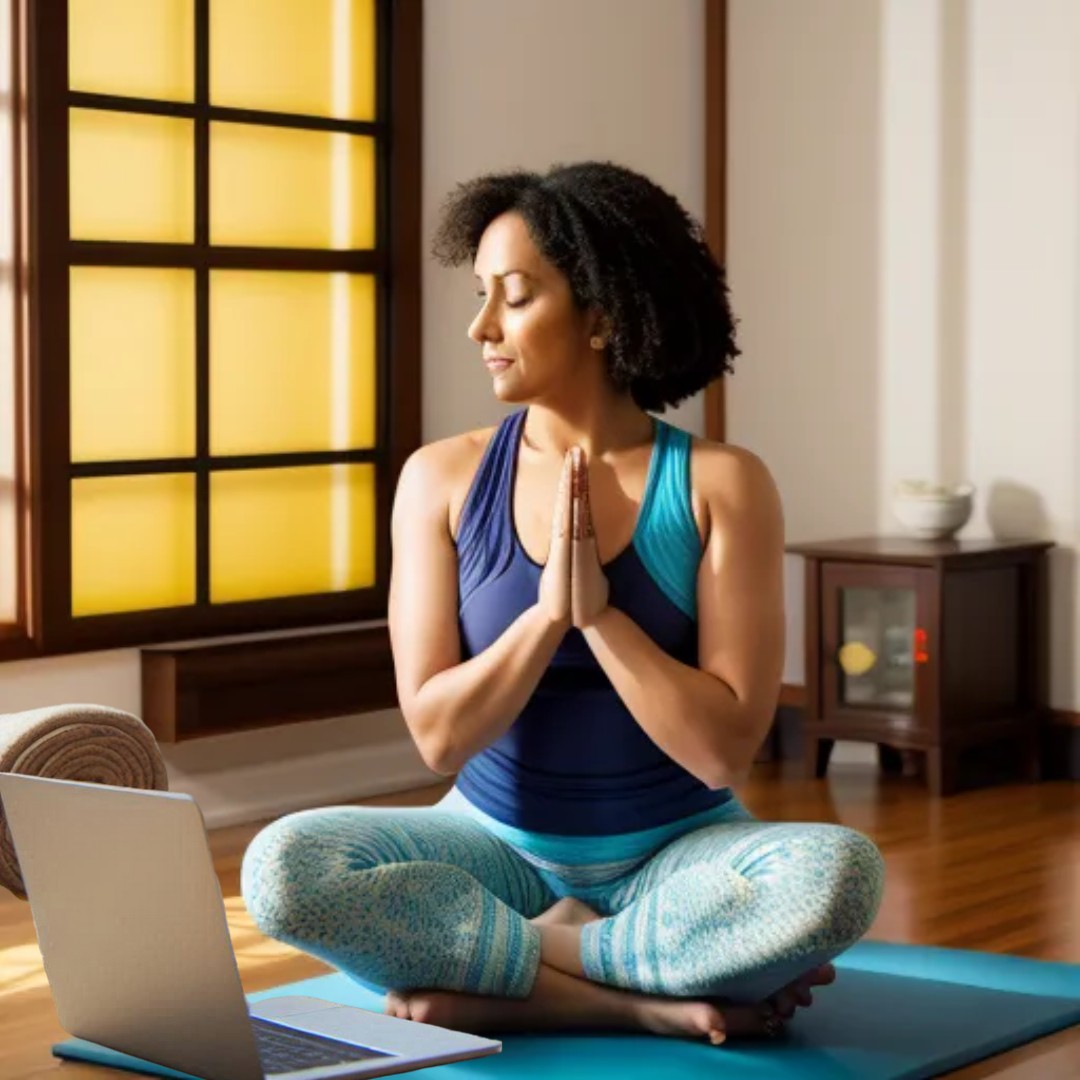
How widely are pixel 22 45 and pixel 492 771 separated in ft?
7.14

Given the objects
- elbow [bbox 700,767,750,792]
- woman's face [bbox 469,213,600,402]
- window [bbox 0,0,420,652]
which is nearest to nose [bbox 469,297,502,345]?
woman's face [bbox 469,213,600,402]

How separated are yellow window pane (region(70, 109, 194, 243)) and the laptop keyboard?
2.35 metres

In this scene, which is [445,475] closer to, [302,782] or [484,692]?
[484,692]

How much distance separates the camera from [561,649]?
123 inches

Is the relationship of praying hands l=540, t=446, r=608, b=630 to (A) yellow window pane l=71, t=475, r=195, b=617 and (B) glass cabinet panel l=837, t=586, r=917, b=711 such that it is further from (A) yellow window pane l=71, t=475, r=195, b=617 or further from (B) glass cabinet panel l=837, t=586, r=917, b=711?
(B) glass cabinet panel l=837, t=586, r=917, b=711

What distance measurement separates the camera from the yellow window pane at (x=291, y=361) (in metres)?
5.16

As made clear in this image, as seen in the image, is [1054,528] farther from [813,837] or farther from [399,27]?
[813,837]

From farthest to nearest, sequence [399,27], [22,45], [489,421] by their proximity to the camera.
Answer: [489,421] → [399,27] → [22,45]

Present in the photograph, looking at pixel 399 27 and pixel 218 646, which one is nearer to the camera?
pixel 218 646

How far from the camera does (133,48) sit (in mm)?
4898

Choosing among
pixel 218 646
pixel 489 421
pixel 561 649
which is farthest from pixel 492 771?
pixel 489 421

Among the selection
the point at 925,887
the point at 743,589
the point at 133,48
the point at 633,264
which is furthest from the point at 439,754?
the point at 133,48

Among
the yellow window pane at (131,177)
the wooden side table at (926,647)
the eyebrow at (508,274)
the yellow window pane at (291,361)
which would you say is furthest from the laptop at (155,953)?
the wooden side table at (926,647)

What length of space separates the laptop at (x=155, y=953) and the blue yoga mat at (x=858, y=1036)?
99mm
